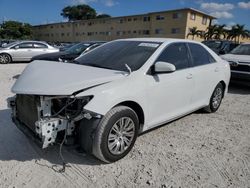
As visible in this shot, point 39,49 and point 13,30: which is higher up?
point 13,30

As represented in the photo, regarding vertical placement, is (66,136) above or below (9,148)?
above

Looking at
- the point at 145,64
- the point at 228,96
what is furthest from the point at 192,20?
the point at 145,64

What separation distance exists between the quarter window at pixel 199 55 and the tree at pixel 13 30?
6629 cm

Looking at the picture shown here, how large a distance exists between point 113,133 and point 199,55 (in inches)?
99.3

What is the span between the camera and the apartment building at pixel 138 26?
126 feet

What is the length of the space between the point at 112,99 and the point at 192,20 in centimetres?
3963

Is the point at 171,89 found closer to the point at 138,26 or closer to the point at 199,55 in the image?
the point at 199,55

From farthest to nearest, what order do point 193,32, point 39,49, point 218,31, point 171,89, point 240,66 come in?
point 218,31, point 193,32, point 39,49, point 240,66, point 171,89

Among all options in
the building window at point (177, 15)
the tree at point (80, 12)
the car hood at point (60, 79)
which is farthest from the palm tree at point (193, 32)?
the tree at point (80, 12)

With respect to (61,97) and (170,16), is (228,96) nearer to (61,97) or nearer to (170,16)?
(61,97)

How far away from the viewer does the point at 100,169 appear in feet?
9.38

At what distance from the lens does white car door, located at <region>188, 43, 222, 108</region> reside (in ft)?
13.8

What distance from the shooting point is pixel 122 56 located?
361 centimetres

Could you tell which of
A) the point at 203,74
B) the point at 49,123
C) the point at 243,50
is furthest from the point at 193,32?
the point at 49,123
